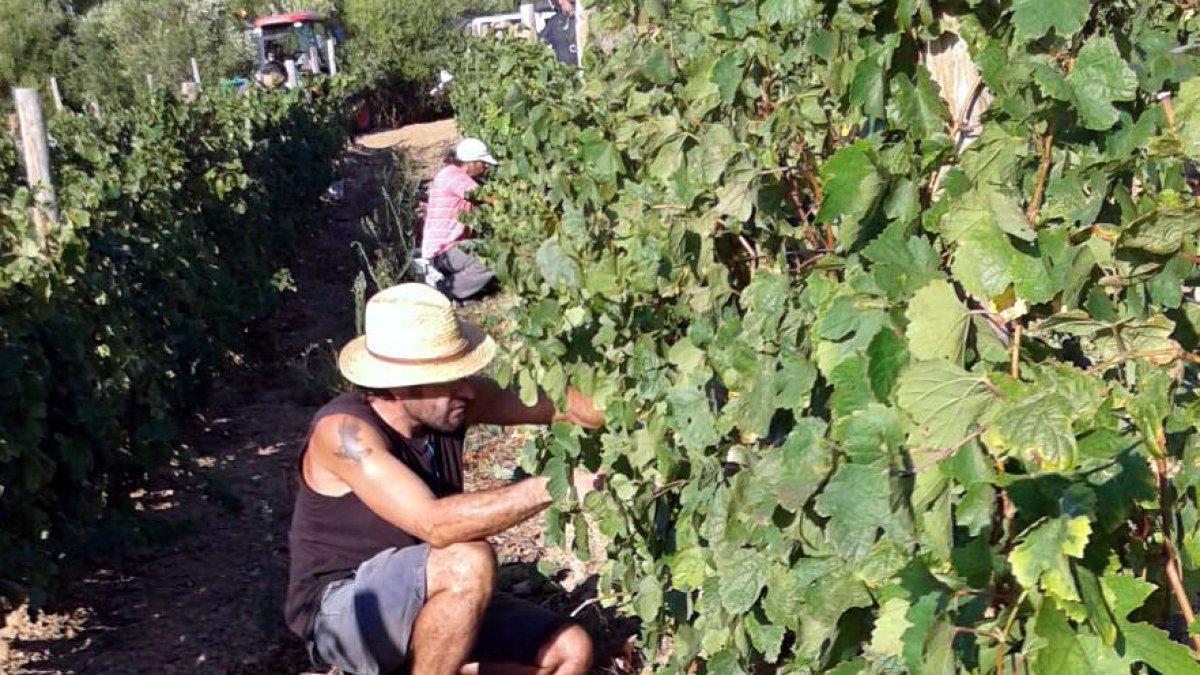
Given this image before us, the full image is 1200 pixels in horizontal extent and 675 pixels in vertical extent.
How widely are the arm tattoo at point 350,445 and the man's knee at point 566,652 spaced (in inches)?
29.8

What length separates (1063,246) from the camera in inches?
58.9

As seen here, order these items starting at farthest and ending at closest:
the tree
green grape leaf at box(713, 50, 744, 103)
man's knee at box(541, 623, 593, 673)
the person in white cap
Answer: the tree, the person in white cap, man's knee at box(541, 623, 593, 673), green grape leaf at box(713, 50, 744, 103)

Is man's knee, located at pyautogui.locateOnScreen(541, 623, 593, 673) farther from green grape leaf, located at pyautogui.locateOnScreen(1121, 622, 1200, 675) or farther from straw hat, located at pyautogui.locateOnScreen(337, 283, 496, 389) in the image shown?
green grape leaf, located at pyautogui.locateOnScreen(1121, 622, 1200, 675)

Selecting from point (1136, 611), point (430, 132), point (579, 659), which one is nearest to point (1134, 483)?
point (1136, 611)

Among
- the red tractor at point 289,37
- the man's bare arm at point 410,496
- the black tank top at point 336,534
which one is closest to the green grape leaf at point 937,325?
the man's bare arm at point 410,496

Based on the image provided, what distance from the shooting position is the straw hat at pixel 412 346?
3.24 metres

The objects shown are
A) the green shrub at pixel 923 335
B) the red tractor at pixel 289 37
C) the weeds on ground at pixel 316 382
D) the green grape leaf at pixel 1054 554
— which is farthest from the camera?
the red tractor at pixel 289 37

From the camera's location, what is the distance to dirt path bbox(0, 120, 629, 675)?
168 inches

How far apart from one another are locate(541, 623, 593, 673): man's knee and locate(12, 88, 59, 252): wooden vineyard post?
105 inches


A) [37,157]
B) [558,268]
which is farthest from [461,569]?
[37,157]

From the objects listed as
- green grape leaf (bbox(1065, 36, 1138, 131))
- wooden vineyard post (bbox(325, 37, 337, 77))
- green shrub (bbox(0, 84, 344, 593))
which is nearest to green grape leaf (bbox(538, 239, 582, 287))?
green grape leaf (bbox(1065, 36, 1138, 131))

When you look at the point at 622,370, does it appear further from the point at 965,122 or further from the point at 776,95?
the point at 965,122

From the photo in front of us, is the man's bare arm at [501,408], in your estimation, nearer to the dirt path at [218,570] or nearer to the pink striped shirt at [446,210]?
the dirt path at [218,570]

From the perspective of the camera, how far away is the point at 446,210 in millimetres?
8867
